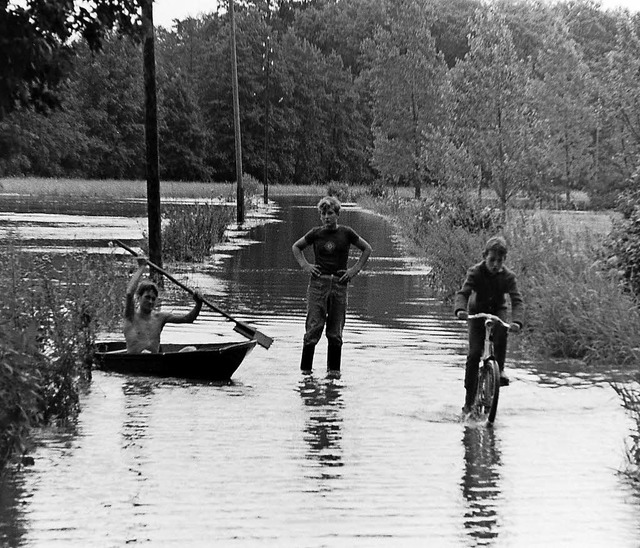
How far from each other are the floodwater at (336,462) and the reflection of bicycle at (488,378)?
199mm

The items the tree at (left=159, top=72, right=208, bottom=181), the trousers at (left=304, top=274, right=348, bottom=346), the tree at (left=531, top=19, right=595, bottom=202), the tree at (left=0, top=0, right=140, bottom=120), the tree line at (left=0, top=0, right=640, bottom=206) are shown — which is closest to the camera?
the tree at (left=0, top=0, right=140, bottom=120)

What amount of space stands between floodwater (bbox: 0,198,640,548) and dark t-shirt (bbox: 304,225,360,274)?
110 centimetres

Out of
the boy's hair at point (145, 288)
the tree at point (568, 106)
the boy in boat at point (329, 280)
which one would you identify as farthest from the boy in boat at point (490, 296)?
the tree at point (568, 106)

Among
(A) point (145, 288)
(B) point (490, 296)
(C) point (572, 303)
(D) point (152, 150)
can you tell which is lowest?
(C) point (572, 303)

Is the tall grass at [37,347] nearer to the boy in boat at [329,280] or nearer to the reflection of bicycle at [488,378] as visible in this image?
the boy in boat at [329,280]

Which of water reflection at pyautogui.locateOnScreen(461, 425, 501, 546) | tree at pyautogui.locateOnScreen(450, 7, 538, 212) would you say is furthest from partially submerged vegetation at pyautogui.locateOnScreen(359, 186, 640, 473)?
tree at pyautogui.locateOnScreen(450, 7, 538, 212)

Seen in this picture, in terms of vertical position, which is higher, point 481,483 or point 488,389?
point 488,389

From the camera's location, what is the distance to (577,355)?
1580 cm

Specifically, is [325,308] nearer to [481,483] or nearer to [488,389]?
[488,389]

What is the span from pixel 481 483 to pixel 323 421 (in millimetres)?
2620

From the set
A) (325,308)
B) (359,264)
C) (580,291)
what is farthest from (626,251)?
(325,308)

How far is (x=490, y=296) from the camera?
11.3m

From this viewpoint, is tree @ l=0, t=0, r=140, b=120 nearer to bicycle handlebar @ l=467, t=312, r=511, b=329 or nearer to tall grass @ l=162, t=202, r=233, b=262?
bicycle handlebar @ l=467, t=312, r=511, b=329

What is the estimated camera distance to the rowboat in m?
13.4
